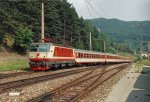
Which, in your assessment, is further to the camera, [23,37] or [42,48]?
[23,37]

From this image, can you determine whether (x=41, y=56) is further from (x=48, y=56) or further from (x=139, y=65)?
(x=139, y=65)

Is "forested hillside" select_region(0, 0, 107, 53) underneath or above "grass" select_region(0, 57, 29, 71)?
above

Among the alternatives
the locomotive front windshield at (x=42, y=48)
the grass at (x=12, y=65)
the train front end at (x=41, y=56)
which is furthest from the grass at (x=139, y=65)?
the grass at (x=12, y=65)

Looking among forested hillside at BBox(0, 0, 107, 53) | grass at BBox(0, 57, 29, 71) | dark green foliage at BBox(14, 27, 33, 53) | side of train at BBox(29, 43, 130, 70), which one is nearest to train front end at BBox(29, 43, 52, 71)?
side of train at BBox(29, 43, 130, 70)

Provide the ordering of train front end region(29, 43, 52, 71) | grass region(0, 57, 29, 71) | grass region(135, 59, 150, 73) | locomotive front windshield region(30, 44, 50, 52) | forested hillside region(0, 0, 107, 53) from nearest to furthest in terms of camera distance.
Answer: train front end region(29, 43, 52, 71) → locomotive front windshield region(30, 44, 50, 52) → grass region(0, 57, 29, 71) → grass region(135, 59, 150, 73) → forested hillside region(0, 0, 107, 53)

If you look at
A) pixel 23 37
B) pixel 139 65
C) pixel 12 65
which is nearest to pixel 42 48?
pixel 12 65

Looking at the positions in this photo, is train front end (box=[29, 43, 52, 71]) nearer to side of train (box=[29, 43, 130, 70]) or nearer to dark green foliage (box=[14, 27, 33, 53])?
side of train (box=[29, 43, 130, 70])

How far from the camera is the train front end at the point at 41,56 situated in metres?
35.6

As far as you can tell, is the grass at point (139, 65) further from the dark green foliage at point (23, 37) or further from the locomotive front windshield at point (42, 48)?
the dark green foliage at point (23, 37)

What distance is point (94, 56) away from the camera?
60.9 metres

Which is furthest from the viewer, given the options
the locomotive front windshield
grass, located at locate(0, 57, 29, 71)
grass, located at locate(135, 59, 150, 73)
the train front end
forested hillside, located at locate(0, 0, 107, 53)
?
forested hillside, located at locate(0, 0, 107, 53)

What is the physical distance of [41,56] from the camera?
118 ft

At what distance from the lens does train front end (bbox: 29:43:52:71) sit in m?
35.6

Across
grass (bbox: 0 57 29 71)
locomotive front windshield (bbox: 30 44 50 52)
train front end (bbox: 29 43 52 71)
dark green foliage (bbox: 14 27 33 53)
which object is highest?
dark green foliage (bbox: 14 27 33 53)
